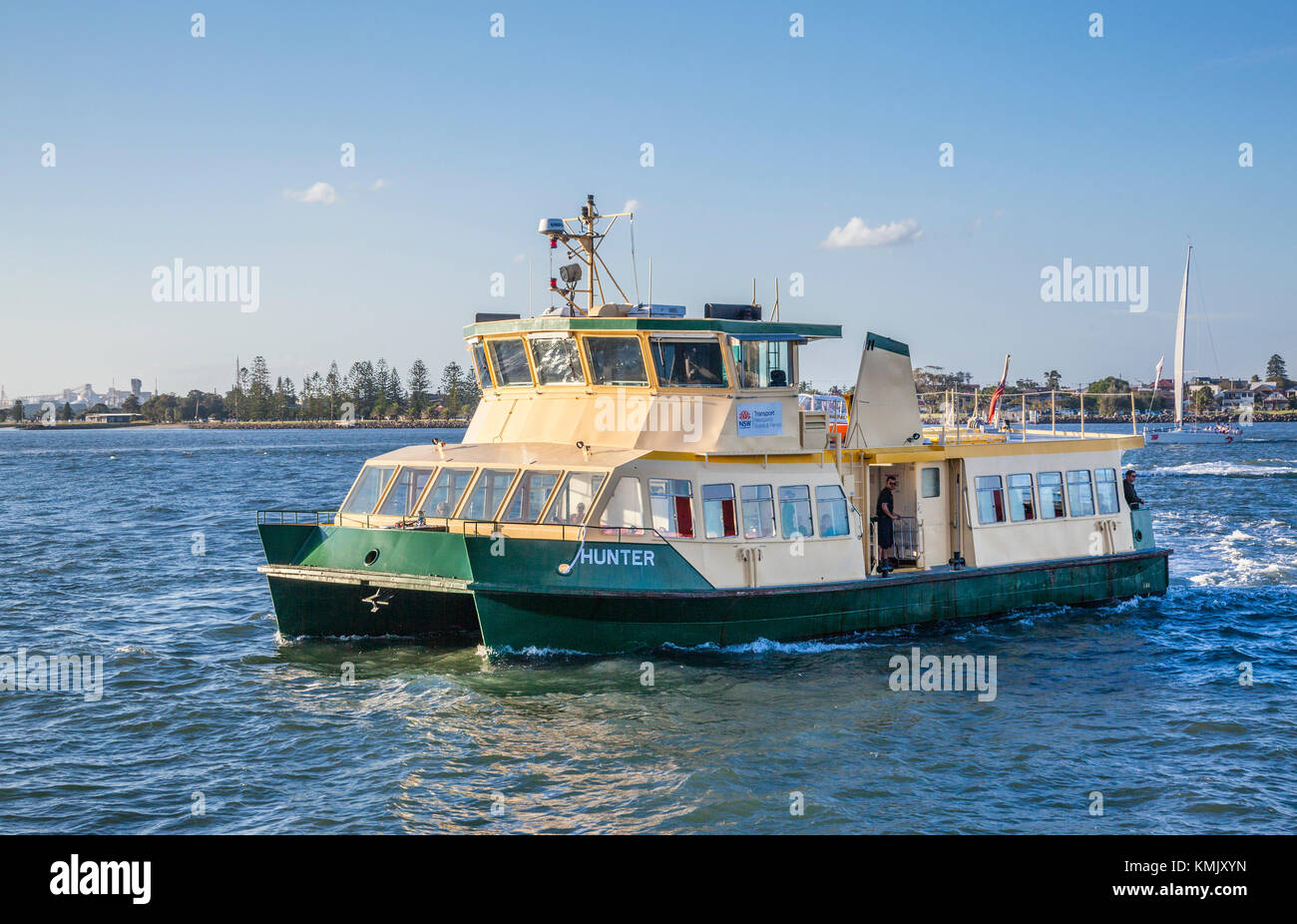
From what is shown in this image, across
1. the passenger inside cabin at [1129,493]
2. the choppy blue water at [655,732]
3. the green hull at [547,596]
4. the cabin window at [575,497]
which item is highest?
the cabin window at [575,497]

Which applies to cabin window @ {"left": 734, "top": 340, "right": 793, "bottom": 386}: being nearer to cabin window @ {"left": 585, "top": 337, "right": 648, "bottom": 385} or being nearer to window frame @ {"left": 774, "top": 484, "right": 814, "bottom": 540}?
cabin window @ {"left": 585, "top": 337, "right": 648, "bottom": 385}

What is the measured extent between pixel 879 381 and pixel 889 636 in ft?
15.5

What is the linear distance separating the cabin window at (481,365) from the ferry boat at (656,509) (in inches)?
2.7

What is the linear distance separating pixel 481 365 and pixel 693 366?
4.57 m

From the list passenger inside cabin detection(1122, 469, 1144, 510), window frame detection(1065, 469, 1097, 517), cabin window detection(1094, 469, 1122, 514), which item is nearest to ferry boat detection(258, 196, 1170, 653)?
window frame detection(1065, 469, 1097, 517)

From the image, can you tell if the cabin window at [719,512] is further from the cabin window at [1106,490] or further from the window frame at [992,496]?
the cabin window at [1106,490]

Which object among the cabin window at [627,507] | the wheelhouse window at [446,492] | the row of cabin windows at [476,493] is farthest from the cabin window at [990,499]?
the wheelhouse window at [446,492]

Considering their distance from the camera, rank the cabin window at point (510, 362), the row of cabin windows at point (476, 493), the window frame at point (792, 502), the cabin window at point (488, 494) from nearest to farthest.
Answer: the row of cabin windows at point (476, 493) → the cabin window at point (488, 494) → the window frame at point (792, 502) → the cabin window at point (510, 362)

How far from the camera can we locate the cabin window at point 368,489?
778 inches

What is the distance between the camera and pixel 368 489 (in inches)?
780

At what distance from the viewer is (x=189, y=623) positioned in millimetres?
22172

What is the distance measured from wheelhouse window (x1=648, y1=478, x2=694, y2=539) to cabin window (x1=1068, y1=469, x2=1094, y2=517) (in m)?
9.76
